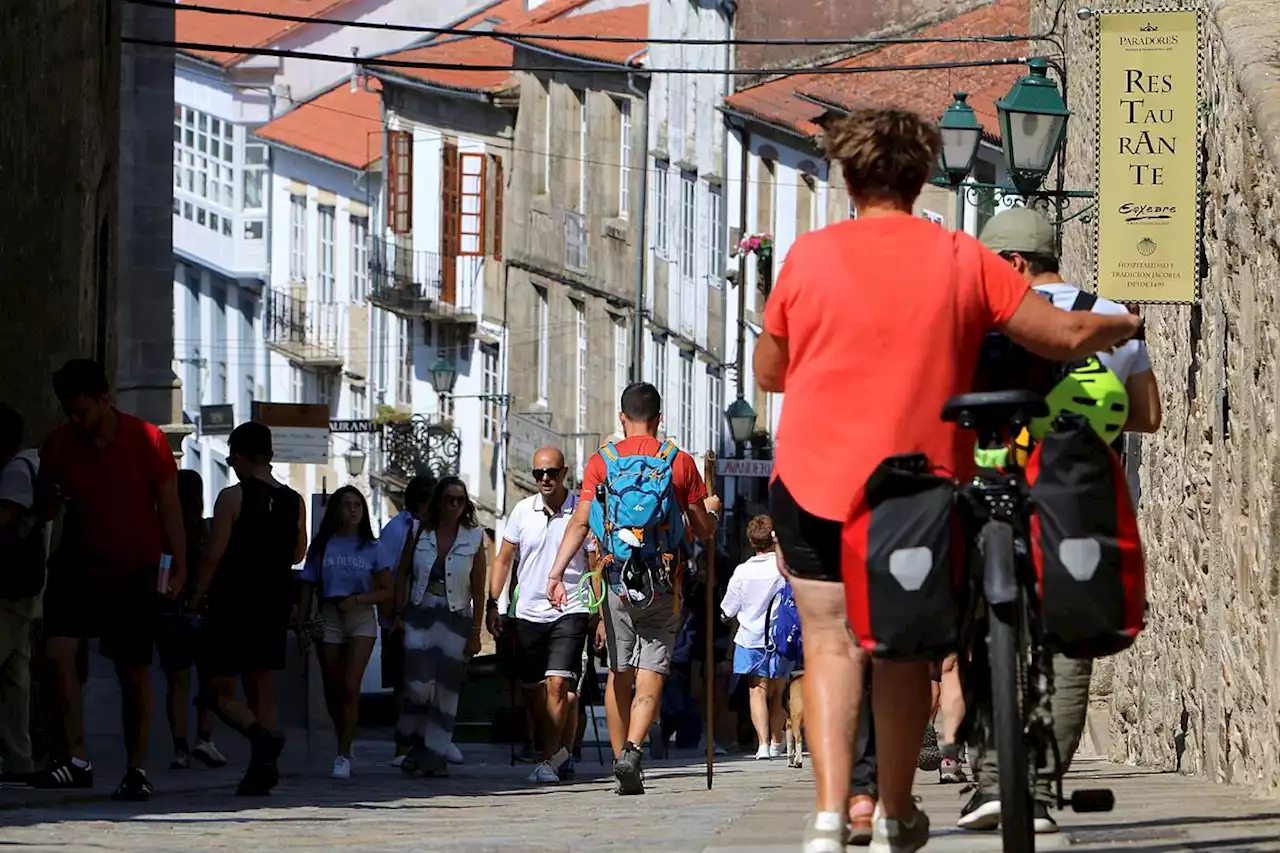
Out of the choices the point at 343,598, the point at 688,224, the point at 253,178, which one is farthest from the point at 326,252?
the point at 343,598

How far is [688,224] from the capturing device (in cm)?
4297

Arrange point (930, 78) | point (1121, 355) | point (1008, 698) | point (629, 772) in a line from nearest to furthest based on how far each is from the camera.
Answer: point (1008, 698)
point (1121, 355)
point (629, 772)
point (930, 78)

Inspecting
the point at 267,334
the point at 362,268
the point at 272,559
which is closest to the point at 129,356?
the point at 272,559

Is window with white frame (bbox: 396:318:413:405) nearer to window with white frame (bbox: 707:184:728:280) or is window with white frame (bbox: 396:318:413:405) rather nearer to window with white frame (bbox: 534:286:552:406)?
window with white frame (bbox: 534:286:552:406)

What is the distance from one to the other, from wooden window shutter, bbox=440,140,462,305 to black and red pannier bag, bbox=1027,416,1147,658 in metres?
48.7

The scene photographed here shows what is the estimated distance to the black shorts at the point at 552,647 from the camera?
12.8 meters

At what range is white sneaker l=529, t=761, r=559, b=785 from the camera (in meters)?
12.7

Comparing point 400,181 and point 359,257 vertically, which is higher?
point 400,181

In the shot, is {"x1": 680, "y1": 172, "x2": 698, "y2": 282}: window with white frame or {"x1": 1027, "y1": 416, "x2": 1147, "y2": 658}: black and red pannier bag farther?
{"x1": 680, "y1": 172, "x2": 698, "y2": 282}: window with white frame

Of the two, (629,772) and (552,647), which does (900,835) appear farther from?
(552,647)

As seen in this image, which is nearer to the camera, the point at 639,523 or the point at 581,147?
the point at 639,523

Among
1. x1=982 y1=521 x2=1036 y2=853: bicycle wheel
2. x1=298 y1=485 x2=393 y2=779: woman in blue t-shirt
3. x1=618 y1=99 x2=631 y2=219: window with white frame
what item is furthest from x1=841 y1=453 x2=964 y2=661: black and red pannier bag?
x1=618 y1=99 x2=631 y2=219: window with white frame

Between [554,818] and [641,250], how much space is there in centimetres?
3575

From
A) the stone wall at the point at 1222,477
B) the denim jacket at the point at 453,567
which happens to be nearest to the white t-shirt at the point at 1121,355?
the stone wall at the point at 1222,477
